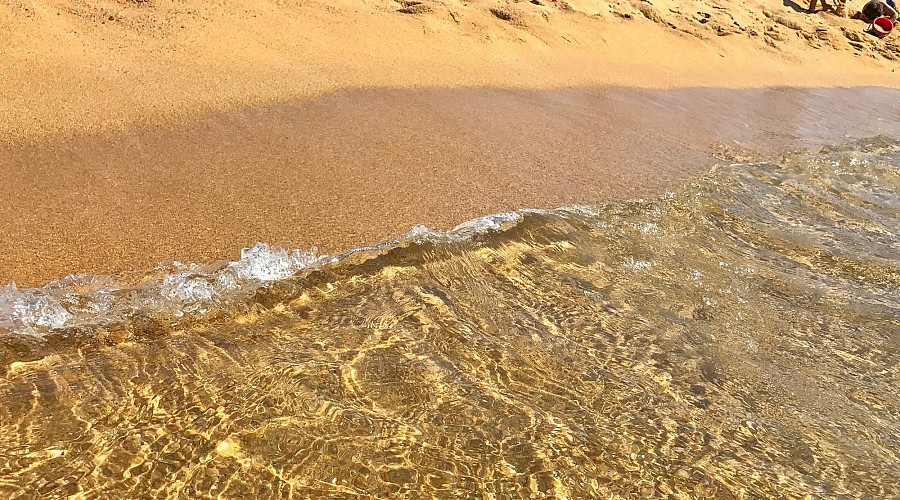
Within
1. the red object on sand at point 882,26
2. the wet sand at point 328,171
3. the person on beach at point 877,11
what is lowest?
the wet sand at point 328,171

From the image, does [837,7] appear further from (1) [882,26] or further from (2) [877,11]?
(1) [882,26]

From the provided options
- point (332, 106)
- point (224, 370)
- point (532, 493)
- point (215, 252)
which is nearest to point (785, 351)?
point (532, 493)

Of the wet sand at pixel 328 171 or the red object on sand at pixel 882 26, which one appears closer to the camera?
the wet sand at pixel 328 171

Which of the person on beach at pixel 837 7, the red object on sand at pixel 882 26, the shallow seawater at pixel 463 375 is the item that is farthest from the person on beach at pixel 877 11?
the shallow seawater at pixel 463 375

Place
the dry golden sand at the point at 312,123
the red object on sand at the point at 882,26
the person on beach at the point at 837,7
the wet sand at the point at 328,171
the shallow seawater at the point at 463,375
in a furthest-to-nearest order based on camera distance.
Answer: the person on beach at the point at 837,7 < the red object on sand at the point at 882,26 < the dry golden sand at the point at 312,123 < the wet sand at the point at 328,171 < the shallow seawater at the point at 463,375

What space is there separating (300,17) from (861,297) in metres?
4.51

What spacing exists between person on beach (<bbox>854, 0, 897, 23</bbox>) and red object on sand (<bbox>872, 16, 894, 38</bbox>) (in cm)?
13

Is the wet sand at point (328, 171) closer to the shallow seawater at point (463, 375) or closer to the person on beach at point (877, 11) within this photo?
the shallow seawater at point (463, 375)

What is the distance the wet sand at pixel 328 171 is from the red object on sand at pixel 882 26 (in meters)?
7.22

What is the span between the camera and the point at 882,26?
10836mm

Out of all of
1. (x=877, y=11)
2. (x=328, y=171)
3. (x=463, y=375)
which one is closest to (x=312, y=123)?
(x=328, y=171)

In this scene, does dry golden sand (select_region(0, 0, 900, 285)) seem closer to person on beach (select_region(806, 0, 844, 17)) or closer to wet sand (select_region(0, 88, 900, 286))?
wet sand (select_region(0, 88, 900, 286))

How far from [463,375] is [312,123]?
2.43 metres

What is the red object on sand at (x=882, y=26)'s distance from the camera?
10.8m
